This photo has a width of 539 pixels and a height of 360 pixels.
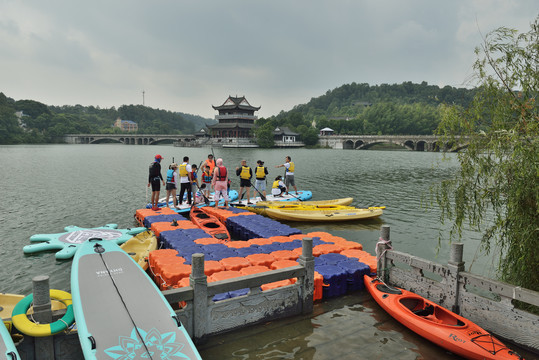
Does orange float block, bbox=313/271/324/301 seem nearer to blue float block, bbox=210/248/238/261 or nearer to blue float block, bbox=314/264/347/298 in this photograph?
blue float block, bbox=314/264/347/298

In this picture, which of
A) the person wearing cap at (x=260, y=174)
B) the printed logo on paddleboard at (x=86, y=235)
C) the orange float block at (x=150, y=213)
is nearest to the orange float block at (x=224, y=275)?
the printed logo on paddleboard at (x=86, y=235)

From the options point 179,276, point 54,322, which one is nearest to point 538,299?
point 179,276

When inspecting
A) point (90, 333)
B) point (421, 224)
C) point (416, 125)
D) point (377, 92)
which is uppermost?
point (377, 92)

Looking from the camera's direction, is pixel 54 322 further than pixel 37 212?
No

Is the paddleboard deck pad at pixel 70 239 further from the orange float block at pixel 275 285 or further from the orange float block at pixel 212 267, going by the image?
the orange float block at pixel 275 285

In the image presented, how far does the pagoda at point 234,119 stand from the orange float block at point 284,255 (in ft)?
278

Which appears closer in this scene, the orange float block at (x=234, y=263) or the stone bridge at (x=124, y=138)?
the orange float block at (x=234, y=263)

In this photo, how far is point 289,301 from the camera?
6793 mm

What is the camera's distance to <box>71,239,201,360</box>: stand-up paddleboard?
14.6 feet

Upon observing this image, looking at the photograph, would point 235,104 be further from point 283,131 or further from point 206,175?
point 206,175

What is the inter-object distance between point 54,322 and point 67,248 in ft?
23.9

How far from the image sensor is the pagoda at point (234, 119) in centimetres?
9331

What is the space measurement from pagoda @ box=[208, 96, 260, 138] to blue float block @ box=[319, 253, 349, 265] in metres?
85.0

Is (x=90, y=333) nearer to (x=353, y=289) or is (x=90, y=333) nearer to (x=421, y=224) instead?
(x=353, y=289)
